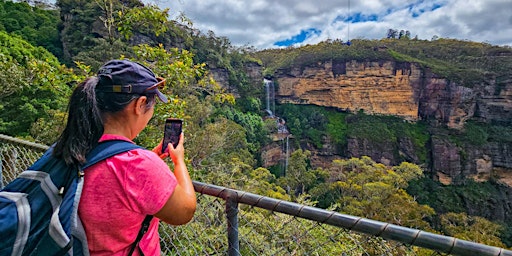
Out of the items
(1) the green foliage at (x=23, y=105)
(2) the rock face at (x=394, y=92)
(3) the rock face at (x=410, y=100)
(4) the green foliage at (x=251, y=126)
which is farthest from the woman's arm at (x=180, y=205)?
(2) the rock face at (x=394, y=92)

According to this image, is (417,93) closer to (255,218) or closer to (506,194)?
(506,194)

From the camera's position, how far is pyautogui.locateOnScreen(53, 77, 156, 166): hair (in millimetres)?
839

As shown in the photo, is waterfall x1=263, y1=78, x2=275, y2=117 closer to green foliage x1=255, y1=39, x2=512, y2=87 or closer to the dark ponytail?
green foliage x1=255, y1=39, x2=512, y2=87

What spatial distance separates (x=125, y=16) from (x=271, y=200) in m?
3.45

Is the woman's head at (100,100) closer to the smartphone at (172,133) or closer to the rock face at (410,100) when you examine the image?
the smartphone at (172,133)

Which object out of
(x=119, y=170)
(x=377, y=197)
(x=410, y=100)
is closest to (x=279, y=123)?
(x=410, y=100)

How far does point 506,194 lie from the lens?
95.8 ft

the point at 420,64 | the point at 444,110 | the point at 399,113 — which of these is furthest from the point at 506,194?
the point at 420,64

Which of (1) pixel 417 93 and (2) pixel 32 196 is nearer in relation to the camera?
(2) pixel 32 196

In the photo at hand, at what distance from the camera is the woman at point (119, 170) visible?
798mm

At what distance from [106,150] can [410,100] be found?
136 ft

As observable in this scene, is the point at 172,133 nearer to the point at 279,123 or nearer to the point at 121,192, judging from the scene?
the point at 121,192

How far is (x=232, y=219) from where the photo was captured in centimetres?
125

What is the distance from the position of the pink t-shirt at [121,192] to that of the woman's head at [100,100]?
0.11 m
